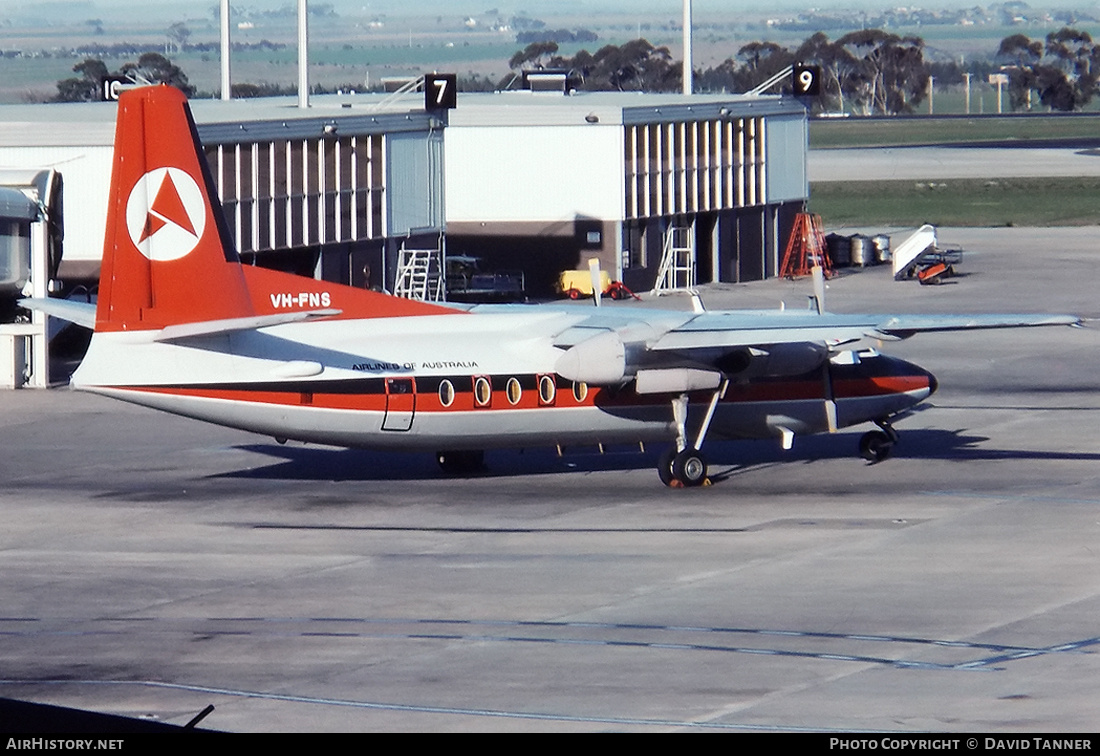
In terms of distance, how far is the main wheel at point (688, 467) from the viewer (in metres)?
31.4

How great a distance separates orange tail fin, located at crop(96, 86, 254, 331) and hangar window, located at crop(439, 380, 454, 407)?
3.73 m

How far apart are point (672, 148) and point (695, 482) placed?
40023 mm

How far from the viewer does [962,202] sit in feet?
357

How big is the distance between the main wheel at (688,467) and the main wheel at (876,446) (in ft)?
14.3

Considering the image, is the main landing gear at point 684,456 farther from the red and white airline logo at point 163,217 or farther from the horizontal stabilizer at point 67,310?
the horizontal stabilizer at point 67,310

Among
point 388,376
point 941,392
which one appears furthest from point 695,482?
point 941,392

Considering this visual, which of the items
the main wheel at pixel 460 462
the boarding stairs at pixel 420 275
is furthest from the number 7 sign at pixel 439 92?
the main wheel at pixel 460 462

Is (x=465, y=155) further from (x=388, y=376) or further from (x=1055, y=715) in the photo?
(x=1055, y=715)

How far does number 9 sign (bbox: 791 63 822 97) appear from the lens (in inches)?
2977

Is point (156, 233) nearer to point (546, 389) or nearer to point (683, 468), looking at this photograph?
point (546, 389)

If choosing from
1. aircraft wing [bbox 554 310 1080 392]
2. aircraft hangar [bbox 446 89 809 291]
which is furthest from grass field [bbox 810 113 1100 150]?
aircraft wing [bbox 554 310 1080 392]

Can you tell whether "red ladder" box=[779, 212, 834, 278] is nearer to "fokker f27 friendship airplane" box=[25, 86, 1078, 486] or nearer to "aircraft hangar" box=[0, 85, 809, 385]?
"aircraft hangar" box=[0, 85, 809, 385]

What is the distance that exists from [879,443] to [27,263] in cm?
2349

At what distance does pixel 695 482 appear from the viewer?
3161 cm
